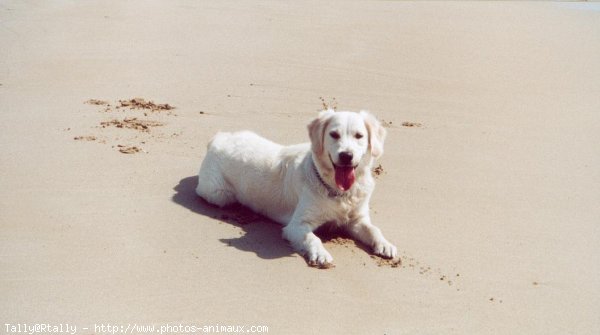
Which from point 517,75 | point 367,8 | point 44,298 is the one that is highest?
point 367,8

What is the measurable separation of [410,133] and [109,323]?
15.7ft

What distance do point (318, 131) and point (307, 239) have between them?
2.75 feet

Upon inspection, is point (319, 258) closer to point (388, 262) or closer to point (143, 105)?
point (388, 262)

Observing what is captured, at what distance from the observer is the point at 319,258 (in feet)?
14.9

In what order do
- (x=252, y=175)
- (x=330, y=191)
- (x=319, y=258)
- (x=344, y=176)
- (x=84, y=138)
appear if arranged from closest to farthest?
(x=319, y=258), (x=344, y=176), (x=330, y=191), (x=252, y=175), (x=84, y=138)

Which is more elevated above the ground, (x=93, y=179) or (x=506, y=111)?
(x=506, y=111)

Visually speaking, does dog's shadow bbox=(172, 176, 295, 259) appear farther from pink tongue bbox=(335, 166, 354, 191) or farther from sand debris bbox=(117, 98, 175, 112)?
sand debris bbox=(117, 98, 175, 112)

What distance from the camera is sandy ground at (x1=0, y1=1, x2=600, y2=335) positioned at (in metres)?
4.02

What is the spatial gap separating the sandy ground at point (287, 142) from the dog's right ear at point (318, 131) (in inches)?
30.2

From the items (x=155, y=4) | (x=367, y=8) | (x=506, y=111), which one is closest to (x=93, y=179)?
(x=506, y=111)

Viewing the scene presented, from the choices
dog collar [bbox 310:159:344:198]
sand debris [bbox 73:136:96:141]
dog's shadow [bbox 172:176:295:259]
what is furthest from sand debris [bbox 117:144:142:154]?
dog collar [bbox 310:159:344:198]

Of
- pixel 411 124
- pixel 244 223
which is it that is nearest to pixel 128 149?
pixel 244 223

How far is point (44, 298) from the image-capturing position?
3.83 metres

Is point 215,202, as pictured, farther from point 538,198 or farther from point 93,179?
point 538,198
